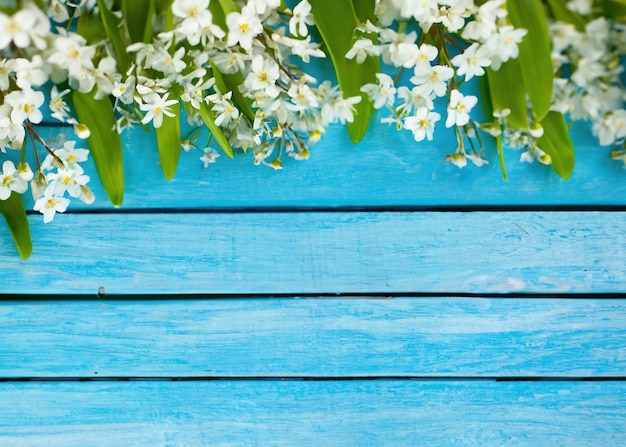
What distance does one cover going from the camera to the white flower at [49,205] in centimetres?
70

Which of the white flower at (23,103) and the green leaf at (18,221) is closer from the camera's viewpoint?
the white flower at (23,103)

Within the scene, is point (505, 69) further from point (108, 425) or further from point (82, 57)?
point (108, 425)

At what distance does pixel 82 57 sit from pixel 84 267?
0.31 metres

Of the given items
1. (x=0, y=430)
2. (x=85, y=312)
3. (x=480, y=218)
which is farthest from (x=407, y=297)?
(x=0, y=430)

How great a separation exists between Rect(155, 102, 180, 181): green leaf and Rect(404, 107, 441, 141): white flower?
32 centimetres

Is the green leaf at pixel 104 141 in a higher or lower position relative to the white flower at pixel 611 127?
lower

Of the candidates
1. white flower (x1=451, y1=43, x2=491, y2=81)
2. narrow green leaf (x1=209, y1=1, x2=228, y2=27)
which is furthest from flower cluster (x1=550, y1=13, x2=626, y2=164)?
narrow green leaf (x1=209, y1=1, x2=228, y2=27)

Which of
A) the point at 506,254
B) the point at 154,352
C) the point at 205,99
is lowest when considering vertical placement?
→ the point at 154,352

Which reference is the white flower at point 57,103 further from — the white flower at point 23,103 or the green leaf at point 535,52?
the green leaf at point 535,52

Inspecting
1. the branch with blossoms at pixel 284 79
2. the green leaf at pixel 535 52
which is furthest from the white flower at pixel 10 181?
the green leaf at pixel 535 52

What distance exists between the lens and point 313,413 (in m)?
0.81

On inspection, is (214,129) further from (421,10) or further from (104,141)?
(421,10)

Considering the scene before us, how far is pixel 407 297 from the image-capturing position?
2.63 ft

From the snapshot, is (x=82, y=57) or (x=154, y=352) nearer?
(x=82, y=57)
